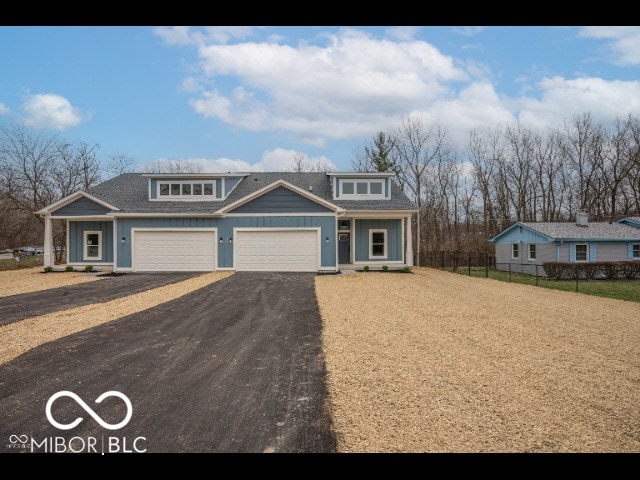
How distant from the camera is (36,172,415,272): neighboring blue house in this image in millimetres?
18719

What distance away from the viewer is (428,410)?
3.89 meters

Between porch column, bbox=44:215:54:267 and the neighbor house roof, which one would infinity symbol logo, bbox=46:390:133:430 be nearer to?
porch column, bbox=44:215:54:267

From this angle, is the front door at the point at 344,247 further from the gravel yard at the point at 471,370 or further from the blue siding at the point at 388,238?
the gravel yard at the point at 471,370

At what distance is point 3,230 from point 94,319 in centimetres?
3141

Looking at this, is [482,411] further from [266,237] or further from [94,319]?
[266,237]

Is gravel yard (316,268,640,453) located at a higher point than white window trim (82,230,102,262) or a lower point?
lower

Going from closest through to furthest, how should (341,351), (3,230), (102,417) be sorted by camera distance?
(102,417) → (341,351) → (3,230)

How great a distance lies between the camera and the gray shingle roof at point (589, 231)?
74.9 feet

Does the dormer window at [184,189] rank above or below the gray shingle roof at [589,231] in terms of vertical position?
above

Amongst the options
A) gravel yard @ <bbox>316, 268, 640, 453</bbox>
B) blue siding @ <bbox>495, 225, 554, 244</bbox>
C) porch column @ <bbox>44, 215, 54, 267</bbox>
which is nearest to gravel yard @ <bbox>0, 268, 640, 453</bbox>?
gravel yard @ <bbox>316, 268, 640, 453</bbox>

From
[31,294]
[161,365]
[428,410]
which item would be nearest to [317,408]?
[428,410]

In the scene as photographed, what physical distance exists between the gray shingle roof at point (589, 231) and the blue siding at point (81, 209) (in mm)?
23615

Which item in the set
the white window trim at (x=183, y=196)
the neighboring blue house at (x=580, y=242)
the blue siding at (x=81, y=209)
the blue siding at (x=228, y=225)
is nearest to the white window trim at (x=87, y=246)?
the blue siding at (x=81, y=209)

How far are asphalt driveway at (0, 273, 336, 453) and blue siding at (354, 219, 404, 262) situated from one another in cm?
1249
